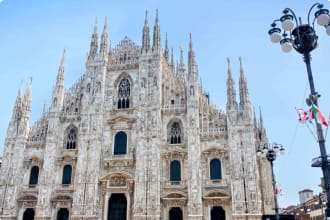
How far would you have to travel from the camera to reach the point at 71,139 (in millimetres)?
31375

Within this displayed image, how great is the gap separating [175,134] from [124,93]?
6.71m

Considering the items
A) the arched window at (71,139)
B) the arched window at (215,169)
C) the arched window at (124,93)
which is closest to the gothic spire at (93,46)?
the arched window at (124,93)

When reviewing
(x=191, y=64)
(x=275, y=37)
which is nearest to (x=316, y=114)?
(x=275, y=37)

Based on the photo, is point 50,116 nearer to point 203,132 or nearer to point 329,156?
point 203,132

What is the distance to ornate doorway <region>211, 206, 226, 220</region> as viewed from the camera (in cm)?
2637

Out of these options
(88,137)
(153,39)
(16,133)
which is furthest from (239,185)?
(16,133)

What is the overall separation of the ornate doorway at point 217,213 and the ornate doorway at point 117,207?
24.4ft

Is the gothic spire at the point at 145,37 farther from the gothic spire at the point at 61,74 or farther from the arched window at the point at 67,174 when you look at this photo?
the arched window at the point at 67,174

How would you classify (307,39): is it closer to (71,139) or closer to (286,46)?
(286,46)

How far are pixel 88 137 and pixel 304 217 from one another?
37663mm

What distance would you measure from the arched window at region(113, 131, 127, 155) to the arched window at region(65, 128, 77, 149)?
4.13 m

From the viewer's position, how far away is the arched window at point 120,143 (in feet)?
97.9

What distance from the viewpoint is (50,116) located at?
31.6m

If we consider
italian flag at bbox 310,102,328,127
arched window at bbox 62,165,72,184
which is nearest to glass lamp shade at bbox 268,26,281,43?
italian flag at bbox 310,102,328,127
